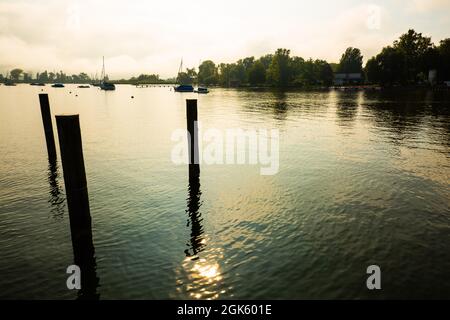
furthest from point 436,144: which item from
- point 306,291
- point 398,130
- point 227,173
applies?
point 306,291

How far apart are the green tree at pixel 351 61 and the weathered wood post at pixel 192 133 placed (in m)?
197

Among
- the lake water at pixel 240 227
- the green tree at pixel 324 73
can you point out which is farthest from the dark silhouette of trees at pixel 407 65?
the lake water at pixel 240 227

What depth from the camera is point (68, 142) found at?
9094 mm

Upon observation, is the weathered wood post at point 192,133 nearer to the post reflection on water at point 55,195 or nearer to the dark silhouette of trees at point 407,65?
the post reflection on water at point 55,195

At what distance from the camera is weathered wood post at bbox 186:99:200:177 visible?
14.5 meters

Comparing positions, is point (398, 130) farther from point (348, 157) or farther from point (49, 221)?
point (49, 221)

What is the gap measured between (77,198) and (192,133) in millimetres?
6873

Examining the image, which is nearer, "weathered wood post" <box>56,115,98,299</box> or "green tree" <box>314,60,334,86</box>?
"weathered wood post" <box>56,115,98,299</box>

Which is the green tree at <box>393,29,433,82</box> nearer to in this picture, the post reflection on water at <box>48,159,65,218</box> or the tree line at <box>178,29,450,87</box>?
the tree line at <box>178,29,450,87</box>

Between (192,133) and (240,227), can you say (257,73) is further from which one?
(240,227)

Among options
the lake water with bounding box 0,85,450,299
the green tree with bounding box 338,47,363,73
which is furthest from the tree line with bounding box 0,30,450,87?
the lake water with bounding box 0,85,450,299

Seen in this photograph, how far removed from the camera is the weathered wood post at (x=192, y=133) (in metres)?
14.5

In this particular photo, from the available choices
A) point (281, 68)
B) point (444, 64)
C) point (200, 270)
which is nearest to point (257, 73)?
point (281, 68)

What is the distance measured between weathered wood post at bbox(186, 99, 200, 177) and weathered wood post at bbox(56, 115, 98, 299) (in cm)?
597
